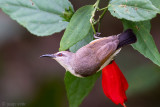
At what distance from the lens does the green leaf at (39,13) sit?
1372 millimetres

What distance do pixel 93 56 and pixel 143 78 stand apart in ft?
5.15

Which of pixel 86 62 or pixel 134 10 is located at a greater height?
pixel 134 10

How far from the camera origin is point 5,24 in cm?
325

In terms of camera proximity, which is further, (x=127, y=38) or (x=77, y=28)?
(x=127, y=38)

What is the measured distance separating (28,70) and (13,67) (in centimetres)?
20

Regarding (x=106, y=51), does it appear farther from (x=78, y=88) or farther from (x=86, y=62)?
(x=78, y=88)

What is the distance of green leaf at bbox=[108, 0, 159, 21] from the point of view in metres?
1.21

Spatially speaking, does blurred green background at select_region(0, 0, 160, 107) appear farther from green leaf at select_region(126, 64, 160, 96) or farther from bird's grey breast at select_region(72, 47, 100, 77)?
bird's grey breast at select_region(72, 47, 100, 77)

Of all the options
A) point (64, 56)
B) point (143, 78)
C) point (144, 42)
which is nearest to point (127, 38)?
point (144, 42)

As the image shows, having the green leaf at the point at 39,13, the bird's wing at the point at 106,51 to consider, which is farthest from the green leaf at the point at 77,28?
the bird's wing at the point at 106,51

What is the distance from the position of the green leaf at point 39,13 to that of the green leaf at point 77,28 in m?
0.09

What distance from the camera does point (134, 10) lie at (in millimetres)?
1251

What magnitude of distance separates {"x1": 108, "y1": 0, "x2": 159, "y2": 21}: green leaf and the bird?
18 centimetres

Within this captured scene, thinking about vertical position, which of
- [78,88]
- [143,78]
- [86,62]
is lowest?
[143,78]
